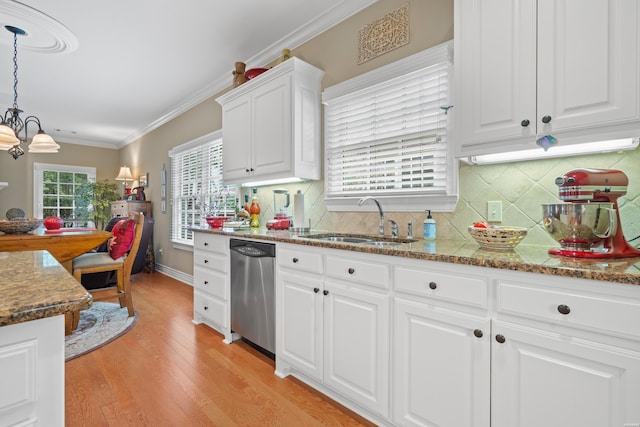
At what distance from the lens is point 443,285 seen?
54.6 inches

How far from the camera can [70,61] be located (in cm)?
363


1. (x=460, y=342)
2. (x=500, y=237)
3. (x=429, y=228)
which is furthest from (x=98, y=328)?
(x=500, y=237)

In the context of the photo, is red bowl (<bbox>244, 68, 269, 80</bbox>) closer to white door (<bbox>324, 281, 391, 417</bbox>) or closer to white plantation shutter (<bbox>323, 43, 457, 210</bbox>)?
white plantation shutter (<bbox>323, 43, 457, 210</bbox>)

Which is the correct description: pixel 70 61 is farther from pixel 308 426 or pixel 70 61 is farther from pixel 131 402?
pixel 308 426

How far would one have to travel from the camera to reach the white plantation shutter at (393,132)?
6.85 feet

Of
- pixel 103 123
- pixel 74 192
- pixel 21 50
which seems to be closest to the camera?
pixel 21 50

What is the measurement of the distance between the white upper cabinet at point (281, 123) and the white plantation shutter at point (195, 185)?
1.20 meters

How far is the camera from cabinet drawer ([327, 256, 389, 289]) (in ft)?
5.31

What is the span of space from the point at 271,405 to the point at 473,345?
4.05ft

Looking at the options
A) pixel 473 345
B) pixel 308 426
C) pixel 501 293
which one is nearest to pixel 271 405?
pixel 308 426

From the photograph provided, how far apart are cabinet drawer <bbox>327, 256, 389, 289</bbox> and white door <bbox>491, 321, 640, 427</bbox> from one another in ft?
1.74

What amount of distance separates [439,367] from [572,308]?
1.88 ft

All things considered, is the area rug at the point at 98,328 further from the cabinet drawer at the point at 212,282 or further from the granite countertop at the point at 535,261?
the granite countertop at the point at 535,261

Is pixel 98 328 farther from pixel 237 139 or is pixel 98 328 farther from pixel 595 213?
pixel 595 213
